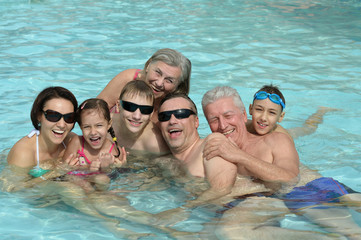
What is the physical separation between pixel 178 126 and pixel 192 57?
6075 mm

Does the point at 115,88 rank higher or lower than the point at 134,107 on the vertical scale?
higher

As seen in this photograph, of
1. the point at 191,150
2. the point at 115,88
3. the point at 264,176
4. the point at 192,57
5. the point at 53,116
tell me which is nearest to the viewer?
the point at 264,176

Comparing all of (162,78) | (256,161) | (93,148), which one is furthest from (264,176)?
(93,148)

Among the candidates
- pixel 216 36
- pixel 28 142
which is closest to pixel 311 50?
pixel 216 36

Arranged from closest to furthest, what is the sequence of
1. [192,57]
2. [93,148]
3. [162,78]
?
[93,148], [162,78], [192,57]

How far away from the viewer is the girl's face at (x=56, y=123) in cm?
508

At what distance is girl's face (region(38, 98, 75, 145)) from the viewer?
5.08m

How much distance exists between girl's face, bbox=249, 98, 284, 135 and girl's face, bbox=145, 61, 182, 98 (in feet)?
3.90

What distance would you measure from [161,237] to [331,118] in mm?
4811

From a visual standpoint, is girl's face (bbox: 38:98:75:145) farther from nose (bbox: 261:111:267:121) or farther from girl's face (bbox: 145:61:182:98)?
nose (bbox: 261:111:267:121)

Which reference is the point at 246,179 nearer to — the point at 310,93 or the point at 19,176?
the point at 19,176

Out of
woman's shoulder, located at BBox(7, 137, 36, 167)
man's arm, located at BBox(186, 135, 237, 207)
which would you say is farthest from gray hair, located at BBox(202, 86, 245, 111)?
woman's shoulder, located at BBox(7, 137, 36, 167)

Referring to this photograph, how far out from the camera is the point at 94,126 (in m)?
5.28

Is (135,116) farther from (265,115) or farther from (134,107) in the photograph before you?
(265,115)
